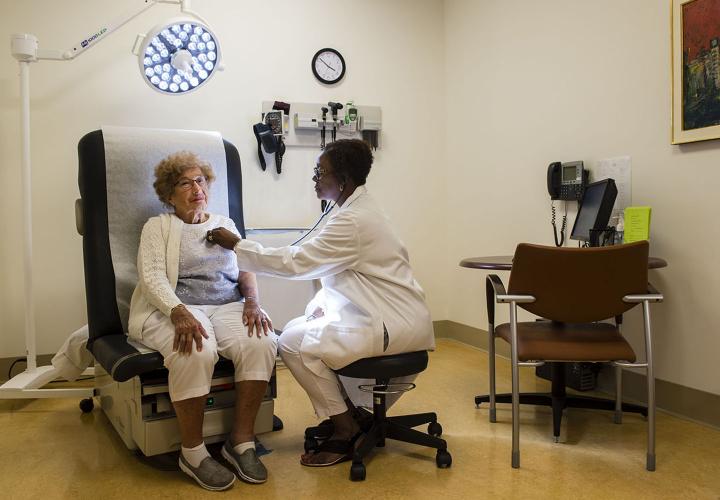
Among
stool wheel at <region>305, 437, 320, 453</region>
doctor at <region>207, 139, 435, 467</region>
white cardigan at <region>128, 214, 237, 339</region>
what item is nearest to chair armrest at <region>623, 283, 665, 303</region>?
doctor at <region>207, 139, 435, 467</region>

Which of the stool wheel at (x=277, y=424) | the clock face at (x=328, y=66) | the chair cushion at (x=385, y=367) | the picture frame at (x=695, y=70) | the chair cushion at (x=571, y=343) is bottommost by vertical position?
the stool wheel at (x=277, y=424)

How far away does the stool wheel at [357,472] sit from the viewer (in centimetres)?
195

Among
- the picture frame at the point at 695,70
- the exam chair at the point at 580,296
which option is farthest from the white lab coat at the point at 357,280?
the picture frame at the point at 695,70

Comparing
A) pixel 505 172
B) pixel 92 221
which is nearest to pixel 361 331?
pixel 92 221

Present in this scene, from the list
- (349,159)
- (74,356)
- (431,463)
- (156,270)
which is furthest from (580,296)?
(74,356)

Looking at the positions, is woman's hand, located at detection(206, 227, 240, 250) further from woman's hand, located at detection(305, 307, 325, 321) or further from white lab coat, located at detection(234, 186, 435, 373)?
woman's hand, located at detection(305, 307, 325, 321)

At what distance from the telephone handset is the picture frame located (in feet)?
1.72

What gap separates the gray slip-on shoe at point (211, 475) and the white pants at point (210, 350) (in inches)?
9.2

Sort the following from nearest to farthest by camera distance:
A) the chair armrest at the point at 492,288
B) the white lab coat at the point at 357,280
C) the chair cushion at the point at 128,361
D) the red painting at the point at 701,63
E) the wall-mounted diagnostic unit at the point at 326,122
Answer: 1. the chair cushion at the point at 128,361
2. the white lab coat at the point at 357,280
3. the chair armrest at the point at 492,288
4. the red painting at the point at 701,63
5. the wall-mounted diagnostic unit at the point at 326,122

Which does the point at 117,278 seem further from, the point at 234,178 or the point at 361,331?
the point at 361,331

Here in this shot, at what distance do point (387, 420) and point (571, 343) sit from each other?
2.35 ft

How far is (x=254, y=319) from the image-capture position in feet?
7.06

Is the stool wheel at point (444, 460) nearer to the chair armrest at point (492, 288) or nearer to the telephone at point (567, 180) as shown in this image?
the chair armrest at point (492, 288)

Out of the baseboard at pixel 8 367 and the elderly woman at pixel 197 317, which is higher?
the elderly woman at pixel 197 317
